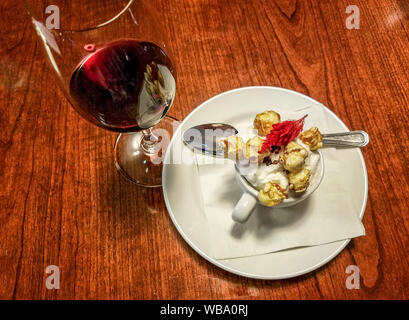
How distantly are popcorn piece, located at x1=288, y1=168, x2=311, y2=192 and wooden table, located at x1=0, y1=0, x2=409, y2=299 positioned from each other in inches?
4.8

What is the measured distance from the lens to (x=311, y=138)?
451 mm

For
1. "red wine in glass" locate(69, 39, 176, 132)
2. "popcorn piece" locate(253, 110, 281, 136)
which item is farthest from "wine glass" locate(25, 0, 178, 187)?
"popcorn piece" locate(253, 110, 281, 136)

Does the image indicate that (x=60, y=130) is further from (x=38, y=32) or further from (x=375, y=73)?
(x=375, y=73)

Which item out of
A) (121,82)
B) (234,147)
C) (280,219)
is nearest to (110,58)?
(121,82)

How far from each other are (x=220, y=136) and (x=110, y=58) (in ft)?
0.57

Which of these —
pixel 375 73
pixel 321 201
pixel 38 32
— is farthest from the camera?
pixel 375 73

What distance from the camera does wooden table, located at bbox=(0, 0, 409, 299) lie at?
49 centimetres

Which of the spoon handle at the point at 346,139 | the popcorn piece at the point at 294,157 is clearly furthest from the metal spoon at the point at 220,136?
the popcorn piece at the point at 294,157

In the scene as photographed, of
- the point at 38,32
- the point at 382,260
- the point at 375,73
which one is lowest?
the point at 382,260

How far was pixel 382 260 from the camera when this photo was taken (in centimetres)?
49

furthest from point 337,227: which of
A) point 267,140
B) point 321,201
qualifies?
point 267,140

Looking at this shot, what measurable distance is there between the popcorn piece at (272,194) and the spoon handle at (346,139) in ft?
0.44

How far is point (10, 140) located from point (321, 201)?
0.46m

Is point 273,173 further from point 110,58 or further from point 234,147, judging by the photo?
point 110,58
